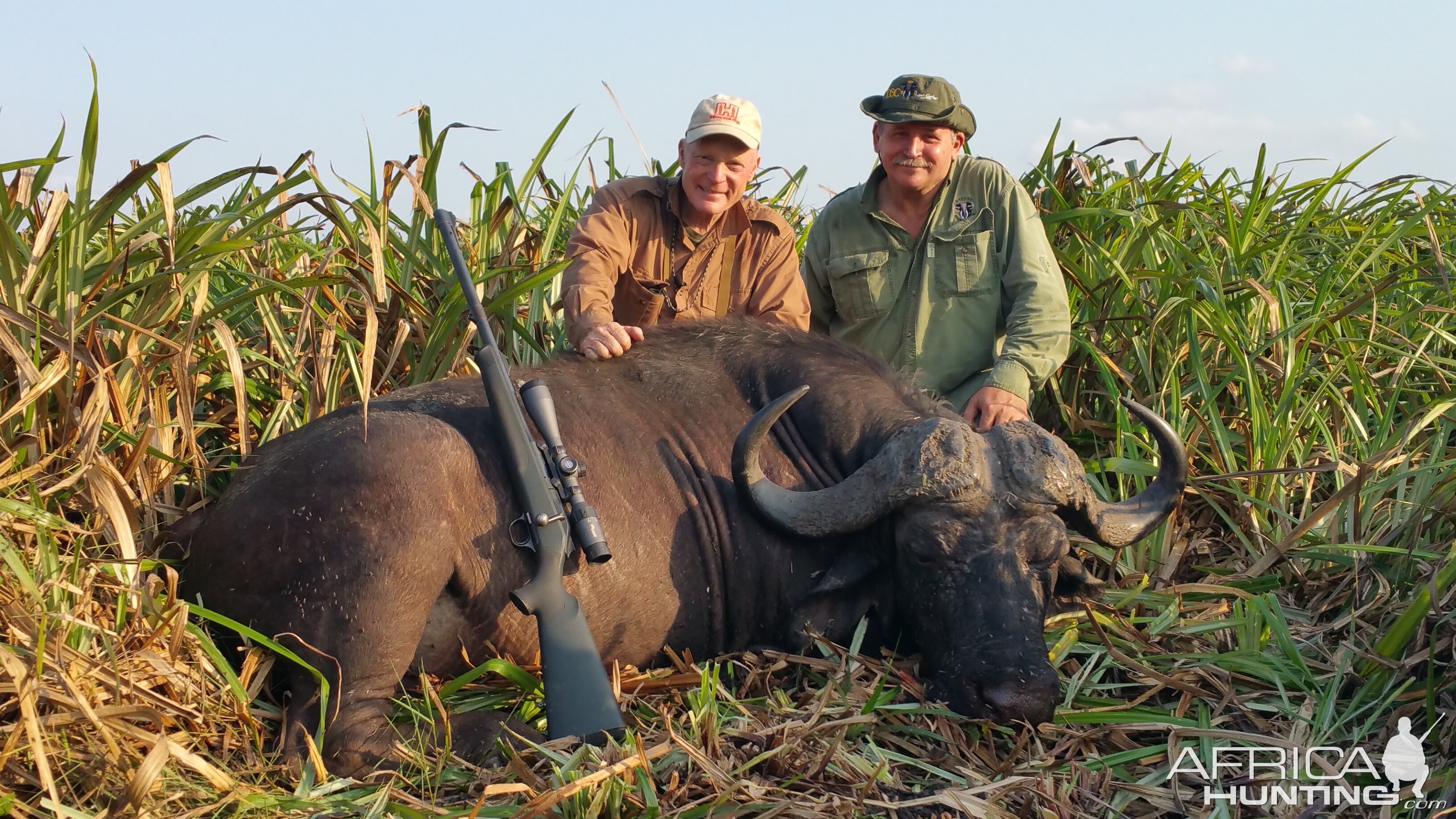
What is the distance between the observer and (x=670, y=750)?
3.13 meters

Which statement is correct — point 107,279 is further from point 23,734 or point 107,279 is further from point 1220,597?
point 1220,597

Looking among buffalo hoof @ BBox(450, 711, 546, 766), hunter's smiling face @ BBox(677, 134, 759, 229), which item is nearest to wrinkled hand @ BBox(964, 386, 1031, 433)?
hunter's smiling face @ BBox(677, 134, 759, 229)

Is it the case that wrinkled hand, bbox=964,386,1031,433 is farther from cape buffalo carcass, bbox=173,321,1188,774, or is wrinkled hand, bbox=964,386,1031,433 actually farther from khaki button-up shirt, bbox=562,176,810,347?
khaki button-up shirt, bbox=562,176,810,347

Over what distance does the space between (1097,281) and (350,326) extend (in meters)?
3.56

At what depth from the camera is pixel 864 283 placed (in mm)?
5926

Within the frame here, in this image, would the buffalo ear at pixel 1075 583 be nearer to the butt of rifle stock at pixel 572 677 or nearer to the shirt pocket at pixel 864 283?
the butt of rifle stock at pixel 572 677

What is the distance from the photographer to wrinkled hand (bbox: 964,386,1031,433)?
4879mm

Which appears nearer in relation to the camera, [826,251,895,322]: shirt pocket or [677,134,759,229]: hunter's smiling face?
[677,134,759,229]: hunter's smiling face

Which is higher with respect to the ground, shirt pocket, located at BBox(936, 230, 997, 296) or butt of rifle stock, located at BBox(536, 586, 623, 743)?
shirt pocket, located at BBox(936, 230, 997, 296)

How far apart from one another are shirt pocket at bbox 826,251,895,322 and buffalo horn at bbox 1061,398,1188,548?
1863 millimetres

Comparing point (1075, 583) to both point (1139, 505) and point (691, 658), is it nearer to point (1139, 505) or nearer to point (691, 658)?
point (1139, 505)

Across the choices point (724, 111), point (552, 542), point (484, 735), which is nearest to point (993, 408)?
point (724, 111)

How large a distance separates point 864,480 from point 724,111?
1.93 meters

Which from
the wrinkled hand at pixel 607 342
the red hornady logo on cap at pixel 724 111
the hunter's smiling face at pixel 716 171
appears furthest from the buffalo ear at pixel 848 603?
the red hornady logo on cap at pixel 724 111
